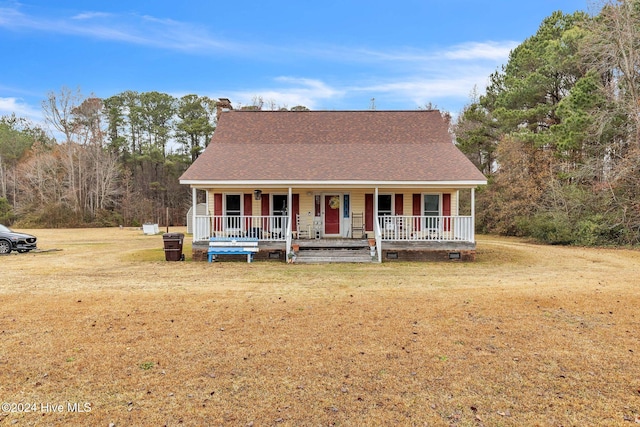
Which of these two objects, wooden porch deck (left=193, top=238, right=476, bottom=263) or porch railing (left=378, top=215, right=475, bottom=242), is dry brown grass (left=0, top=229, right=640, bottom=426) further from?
porch railing (left=378, top=215, right=475, bottom=242)

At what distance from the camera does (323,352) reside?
18.0 feet

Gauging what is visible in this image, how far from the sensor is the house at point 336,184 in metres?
14.9

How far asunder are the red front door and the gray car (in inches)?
525

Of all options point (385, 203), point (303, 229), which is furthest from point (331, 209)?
point (385, 203)

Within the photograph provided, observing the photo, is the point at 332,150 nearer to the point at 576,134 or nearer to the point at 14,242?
the point at 576,134

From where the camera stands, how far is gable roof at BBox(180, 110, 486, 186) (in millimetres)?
15195

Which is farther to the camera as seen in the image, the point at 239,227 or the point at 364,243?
the point at 239,227

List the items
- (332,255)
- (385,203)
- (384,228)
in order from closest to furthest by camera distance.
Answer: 1. (332,255)
2. (384,228)
3. (385,203)

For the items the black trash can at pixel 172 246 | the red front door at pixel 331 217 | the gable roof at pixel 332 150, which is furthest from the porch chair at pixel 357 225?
the black trash can at pixel 172 246

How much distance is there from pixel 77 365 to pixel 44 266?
10.5 metres

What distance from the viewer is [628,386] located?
4.50 m

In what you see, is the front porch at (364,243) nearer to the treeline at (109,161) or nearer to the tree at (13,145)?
the treeline at (109,161)

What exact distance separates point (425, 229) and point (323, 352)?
11.7m

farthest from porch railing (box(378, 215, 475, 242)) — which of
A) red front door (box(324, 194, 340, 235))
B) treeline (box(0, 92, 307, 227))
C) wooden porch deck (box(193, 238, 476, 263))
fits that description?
A: treeline (box(0, 92, 307, 227))
